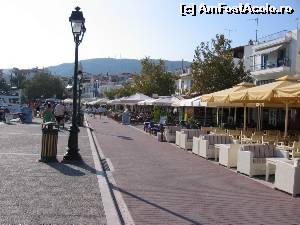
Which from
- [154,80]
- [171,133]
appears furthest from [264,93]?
[154,80]

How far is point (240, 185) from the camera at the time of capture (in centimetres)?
1086

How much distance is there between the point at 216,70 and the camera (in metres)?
34.9

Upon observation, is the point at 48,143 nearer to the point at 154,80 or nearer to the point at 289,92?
the point at 289,92

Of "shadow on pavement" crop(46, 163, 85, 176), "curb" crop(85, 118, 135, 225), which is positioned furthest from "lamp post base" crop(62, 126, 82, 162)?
"curb" crop(85, 118, 135, 225)

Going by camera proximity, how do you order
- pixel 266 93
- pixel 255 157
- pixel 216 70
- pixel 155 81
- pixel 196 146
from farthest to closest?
pixel 155 81, pixel 216 70, pixel 196 146, pixel 266 93, pixel 255 157

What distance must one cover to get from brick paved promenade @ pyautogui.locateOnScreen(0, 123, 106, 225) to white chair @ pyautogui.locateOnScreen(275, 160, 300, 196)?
3876 mm

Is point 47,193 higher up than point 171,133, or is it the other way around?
point 171,133

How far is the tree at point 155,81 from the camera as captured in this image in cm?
5862

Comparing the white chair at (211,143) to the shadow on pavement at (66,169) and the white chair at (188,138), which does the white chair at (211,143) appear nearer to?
the white chair at (188,138)

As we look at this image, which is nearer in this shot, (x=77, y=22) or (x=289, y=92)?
(x=289, y=92)

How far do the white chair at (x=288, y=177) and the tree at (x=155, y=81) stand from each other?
48.0 meters

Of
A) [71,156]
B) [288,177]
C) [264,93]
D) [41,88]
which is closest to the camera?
[288,177]

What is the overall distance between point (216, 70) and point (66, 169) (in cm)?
2446

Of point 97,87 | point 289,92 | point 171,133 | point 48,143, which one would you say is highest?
point 97,87
